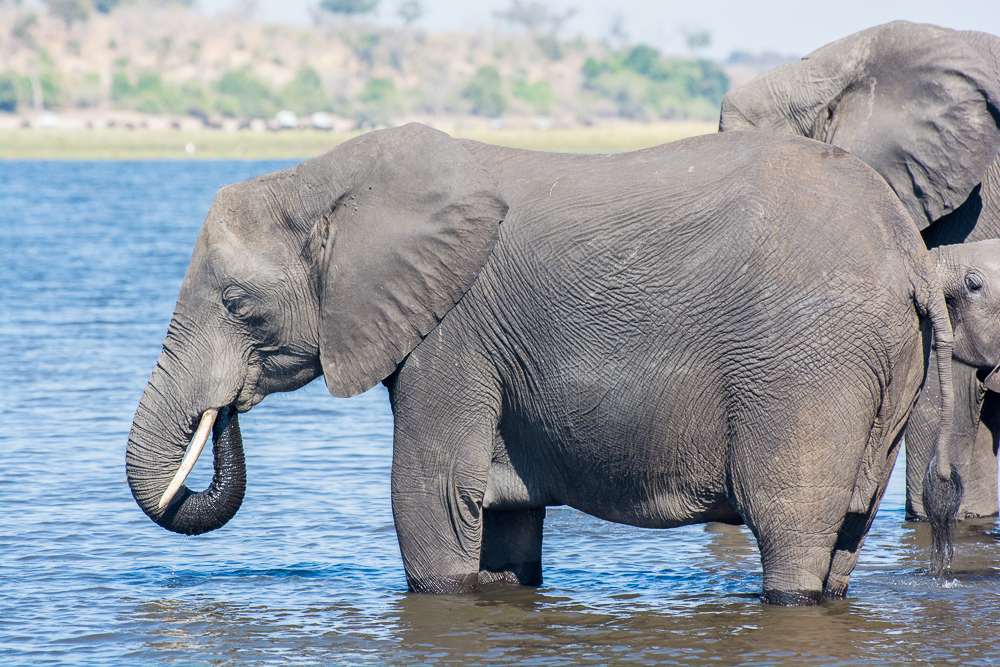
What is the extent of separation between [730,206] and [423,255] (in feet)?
4.11

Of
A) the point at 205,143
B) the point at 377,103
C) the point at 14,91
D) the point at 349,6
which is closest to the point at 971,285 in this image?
the point at 205,143

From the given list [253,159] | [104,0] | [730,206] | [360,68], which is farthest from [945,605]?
[104,0]

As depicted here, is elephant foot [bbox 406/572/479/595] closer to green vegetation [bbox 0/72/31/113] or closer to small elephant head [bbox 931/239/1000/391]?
small elephant head [bbox 931/239/1000/391]

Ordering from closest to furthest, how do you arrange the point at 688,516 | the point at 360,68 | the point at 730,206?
the point at 730,206, the point at 688,516, the point at 360,68

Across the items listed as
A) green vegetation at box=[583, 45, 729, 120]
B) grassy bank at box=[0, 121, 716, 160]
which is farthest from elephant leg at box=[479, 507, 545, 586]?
green vegetation at box=[583, 45, 729, 120]

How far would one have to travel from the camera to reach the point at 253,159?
3076 inches

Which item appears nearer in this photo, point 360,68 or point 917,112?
point 917,112

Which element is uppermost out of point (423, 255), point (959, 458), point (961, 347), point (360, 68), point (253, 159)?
point (360, 68)

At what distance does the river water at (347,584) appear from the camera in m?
5.60

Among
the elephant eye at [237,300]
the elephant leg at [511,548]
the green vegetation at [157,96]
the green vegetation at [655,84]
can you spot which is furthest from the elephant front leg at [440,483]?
the green vegetation at [655,84]

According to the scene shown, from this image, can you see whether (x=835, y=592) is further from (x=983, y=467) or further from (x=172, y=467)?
(x=172, y=467)

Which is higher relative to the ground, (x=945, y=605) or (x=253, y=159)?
(x=253, y=159)

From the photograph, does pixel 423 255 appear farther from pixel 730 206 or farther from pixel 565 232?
pixel 730 206

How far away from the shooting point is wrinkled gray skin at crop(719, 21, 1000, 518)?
7336 mm
